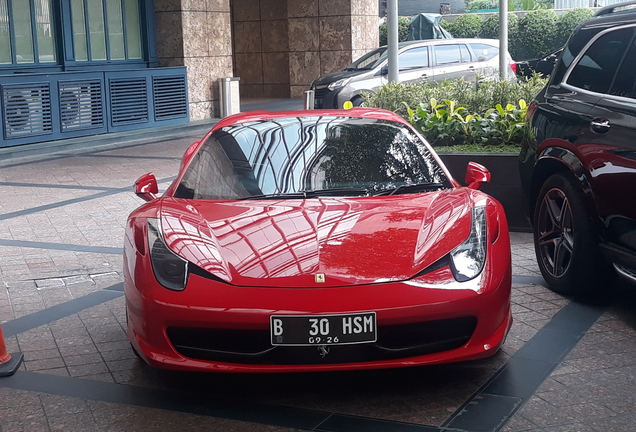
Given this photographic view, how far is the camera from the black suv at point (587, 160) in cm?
470

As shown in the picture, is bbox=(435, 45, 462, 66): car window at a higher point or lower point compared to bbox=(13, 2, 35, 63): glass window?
lower

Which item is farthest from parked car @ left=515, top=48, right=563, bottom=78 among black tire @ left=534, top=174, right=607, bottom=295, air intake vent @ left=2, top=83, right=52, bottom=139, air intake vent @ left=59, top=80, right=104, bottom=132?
air intake vent @ left=2, top=83, right=52, bottom=139

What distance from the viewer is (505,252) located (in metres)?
3.98

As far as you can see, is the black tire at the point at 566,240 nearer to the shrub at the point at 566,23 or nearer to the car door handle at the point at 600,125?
the car door handle at the point at 600,125

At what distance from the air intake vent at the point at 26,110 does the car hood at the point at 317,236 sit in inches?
385

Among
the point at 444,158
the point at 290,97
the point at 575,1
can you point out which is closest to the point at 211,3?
the point at 290,97

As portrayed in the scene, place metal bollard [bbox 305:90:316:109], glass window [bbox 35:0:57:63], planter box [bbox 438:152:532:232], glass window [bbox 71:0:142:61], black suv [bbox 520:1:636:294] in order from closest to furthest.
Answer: black suv [bbox 520:1:636:294]
planter box [bbox 438:152:532:232]
glass window [bbox 35:0:57:63]
glass window [bbox 71:0:142:61]
metal bollard [bbox 305:90:316:109]

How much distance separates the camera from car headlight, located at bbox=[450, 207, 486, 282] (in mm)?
3730

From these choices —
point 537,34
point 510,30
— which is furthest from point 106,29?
point 537,34

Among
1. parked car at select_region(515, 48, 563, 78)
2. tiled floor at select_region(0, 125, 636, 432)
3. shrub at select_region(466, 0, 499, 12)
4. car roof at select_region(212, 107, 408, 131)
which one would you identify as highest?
shrub at select_region(466, 0, 499, 12)

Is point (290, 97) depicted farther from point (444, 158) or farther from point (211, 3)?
point (444, 158)

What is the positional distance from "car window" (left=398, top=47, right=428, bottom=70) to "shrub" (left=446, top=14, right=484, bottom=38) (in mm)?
19914

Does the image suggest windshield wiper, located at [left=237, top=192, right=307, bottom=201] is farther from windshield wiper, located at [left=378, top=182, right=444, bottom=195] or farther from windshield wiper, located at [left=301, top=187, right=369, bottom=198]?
windshield wiper, located at [left=378, top=182, right=444, bottom=195]

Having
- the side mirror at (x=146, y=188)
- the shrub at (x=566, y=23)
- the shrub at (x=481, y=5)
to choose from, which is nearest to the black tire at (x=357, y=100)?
the side mirror at (x=146, y=188)
